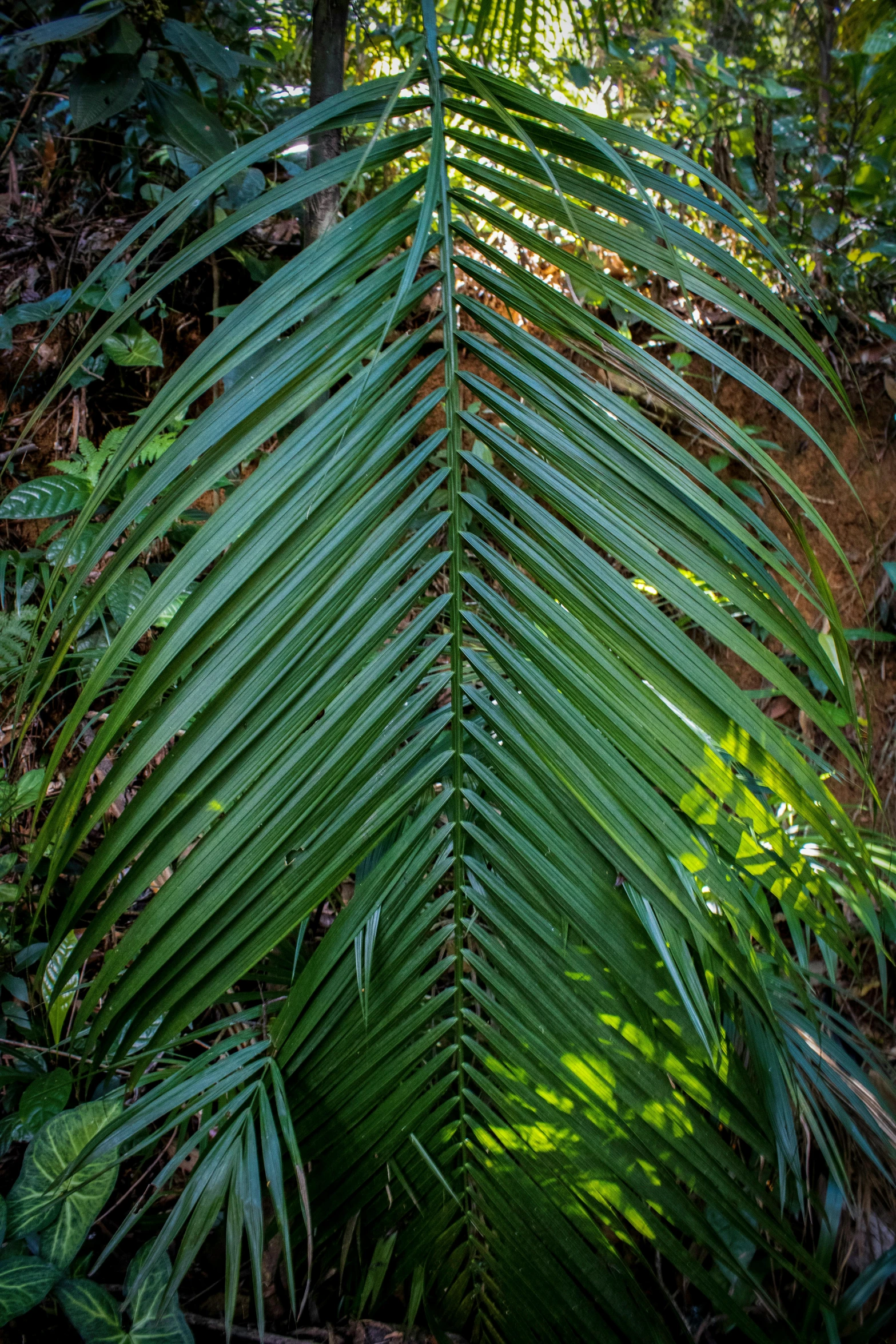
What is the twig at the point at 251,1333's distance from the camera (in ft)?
3.27

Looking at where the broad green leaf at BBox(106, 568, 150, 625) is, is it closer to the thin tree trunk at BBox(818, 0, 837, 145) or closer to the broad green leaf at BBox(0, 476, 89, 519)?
the broad green leaf at BBox(0, 476, 89, 519)

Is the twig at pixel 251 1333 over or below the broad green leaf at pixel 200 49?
below

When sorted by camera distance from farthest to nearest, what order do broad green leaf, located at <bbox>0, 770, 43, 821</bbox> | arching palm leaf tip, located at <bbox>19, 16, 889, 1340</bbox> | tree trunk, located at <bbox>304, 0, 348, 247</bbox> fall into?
1. broad green leaf, located at <bbox>0, 770, 43, 821</bbox>
2. tree trunk, located at <bbox>304, 0, 348, 247</bbox>
3. arching palm leaf tip, located at <bbox>19, 16, 889, 1340</bbox>

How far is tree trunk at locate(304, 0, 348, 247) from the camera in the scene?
804 mm

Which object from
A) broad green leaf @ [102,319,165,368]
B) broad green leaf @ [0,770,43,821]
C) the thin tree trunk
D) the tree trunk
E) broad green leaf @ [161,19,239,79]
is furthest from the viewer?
the thin tree trunk

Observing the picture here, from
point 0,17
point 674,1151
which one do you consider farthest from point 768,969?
point 0,17

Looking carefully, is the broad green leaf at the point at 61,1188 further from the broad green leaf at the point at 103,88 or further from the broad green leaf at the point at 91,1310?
the broad green leaf at the point at 103,88

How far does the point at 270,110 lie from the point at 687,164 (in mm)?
1430

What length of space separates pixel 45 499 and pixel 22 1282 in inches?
40.1

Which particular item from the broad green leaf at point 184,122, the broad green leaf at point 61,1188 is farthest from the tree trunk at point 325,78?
the broad green leaf at point 61,1188

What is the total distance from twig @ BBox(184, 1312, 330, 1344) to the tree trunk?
136 centimetres

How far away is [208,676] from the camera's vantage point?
482 mm

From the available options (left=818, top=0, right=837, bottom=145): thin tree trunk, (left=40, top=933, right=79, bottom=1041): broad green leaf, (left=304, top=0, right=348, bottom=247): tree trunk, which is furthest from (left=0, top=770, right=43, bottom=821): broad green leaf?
(left=818, top=0, right=837, bottom=145): thin tree trunk

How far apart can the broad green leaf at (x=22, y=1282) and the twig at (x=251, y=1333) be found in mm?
245
